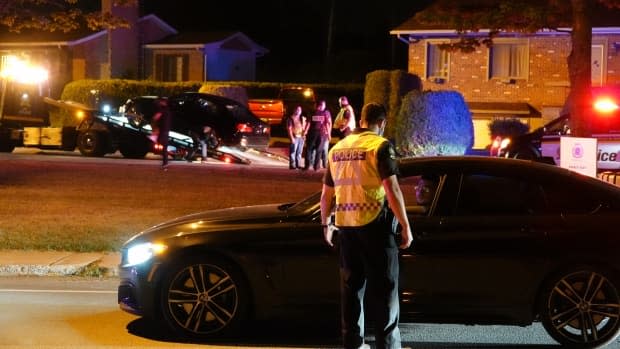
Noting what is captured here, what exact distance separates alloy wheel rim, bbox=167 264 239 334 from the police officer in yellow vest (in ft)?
4.44

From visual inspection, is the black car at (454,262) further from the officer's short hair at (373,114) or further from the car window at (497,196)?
the officer's short hair at (373,114)

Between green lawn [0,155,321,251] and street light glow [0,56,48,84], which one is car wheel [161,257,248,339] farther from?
street light glow [0,56,48,84]

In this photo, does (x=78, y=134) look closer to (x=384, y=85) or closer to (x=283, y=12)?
(x=384, y=85)

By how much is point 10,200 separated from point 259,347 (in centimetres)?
981

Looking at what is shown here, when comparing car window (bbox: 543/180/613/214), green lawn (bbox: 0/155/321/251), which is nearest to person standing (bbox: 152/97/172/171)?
green lawn (bbox: 0/155/321/251)

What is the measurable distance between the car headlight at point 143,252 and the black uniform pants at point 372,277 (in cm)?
179

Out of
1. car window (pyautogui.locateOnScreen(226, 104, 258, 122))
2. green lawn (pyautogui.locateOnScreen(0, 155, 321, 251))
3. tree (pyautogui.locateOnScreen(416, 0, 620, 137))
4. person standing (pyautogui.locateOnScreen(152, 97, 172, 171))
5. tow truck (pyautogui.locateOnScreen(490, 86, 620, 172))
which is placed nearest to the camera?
green lawn (pyautogui.locateOnScreen(0, 155, 321, 251))


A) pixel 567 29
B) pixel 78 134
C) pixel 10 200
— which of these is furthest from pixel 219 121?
pixel 10 200

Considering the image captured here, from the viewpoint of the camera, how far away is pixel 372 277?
645cm

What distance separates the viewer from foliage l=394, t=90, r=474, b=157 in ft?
83.7

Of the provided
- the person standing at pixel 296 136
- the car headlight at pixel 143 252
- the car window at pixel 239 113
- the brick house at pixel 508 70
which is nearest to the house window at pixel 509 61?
the brick house at pixel 508 70

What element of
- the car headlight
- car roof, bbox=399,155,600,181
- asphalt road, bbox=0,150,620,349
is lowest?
asphalt road, bbox=0,150,620,349

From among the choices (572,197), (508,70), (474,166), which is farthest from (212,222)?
(508,70)

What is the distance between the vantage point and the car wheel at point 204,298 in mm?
7641
